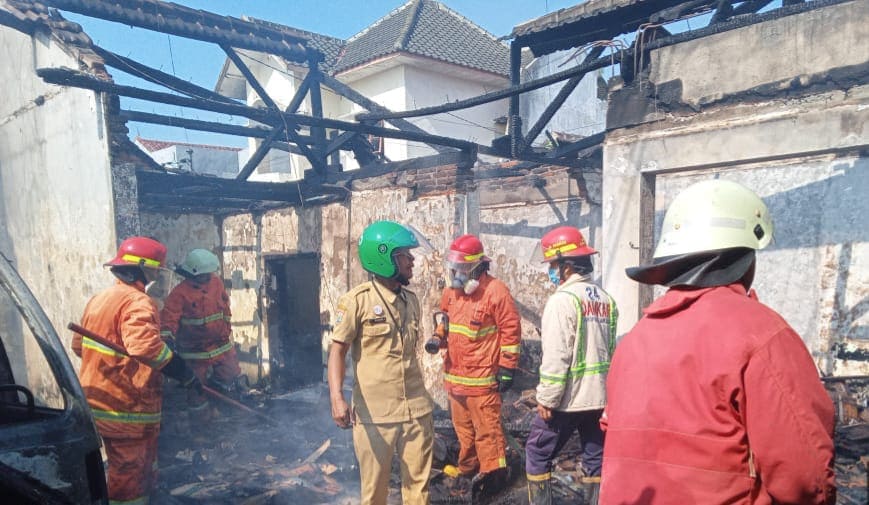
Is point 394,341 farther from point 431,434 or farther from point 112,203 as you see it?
point 112,203

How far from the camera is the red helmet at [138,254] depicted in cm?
425

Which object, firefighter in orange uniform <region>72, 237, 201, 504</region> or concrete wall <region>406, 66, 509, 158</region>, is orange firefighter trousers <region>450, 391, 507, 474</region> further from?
concrete wall <region>406, 66, 509, 158</region>

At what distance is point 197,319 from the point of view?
6707mm

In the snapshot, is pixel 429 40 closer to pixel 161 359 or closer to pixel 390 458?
pixel 161 359

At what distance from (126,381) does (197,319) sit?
283 centimetres

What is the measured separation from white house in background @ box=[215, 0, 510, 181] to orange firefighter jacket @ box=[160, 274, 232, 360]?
803 centimetres

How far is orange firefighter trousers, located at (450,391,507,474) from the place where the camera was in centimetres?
480

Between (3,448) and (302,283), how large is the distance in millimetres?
7564

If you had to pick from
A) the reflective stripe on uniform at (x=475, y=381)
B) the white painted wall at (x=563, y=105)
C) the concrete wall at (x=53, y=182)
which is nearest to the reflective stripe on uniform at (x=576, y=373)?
the reflective stripe on uniform at (x=475, y=381)

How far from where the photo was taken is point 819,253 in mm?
4469

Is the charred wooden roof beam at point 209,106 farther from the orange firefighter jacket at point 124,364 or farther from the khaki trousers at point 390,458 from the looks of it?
the khaki trousers at point 390,458

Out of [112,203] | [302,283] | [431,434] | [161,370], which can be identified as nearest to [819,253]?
[431,434]

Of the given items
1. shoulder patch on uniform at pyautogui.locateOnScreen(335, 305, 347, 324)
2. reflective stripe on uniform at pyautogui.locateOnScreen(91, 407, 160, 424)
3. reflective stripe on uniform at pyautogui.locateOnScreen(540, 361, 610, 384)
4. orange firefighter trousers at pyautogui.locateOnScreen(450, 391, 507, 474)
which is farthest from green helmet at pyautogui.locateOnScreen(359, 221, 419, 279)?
reflective stripe on uniform at pyautogui.locateOnScreen(91, 407, 160, 424)

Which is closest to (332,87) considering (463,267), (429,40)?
(463,267)
